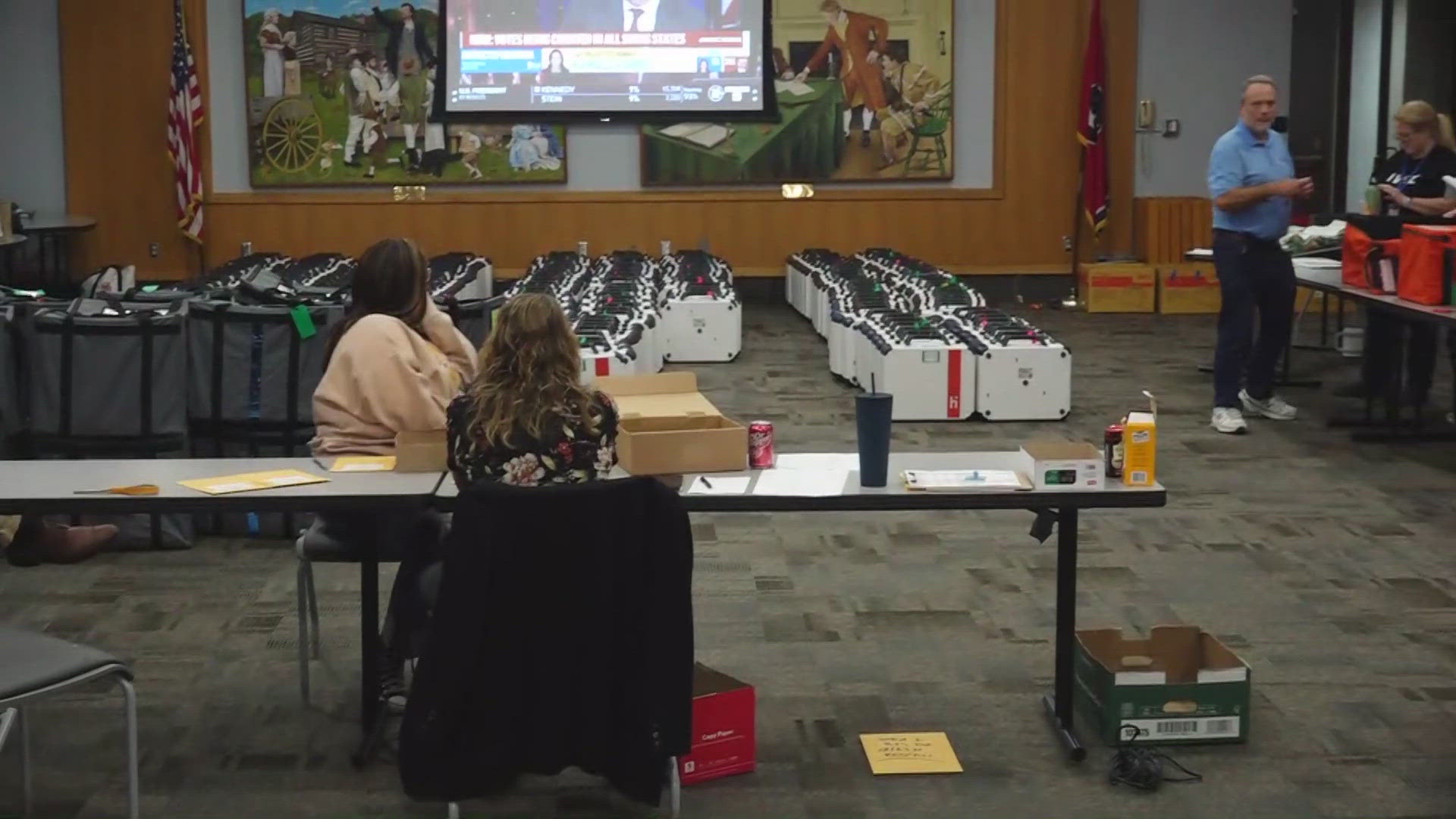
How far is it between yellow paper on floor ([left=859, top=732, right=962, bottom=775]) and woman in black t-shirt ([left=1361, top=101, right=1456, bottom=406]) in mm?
4473

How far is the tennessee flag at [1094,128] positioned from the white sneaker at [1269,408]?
5649mm

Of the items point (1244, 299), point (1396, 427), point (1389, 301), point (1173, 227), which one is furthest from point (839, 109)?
point (1389, 301)

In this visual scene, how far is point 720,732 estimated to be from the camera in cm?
350

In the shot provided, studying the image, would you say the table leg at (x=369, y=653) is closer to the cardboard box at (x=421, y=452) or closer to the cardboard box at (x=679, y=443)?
the cardboard box at (x=421, y=452)

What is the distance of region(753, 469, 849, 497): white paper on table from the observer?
11.1 feet

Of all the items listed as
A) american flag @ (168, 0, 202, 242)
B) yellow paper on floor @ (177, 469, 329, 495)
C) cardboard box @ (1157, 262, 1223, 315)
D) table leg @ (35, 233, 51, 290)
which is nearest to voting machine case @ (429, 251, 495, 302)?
american flag @ (168, 0, 202, 242)

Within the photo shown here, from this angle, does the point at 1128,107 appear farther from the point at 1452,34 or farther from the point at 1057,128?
the point at 1452,34

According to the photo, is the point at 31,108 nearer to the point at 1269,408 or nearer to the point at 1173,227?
the point at 1173,227

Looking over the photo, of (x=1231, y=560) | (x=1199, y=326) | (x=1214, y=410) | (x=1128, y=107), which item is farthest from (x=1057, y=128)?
(x=1231, y=560)

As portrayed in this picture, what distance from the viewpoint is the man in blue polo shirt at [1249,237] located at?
704 centimetres

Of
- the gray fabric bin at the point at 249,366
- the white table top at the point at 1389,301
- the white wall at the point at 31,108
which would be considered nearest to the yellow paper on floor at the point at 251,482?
the gray fabric bin at the point at 249,366

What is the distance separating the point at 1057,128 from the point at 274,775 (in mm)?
10943

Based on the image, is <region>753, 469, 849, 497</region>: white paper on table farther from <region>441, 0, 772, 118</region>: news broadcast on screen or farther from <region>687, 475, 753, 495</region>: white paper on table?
<region>441, 0, 772, 118</region>: news broadcast on screen

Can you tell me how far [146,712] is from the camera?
3930mm
